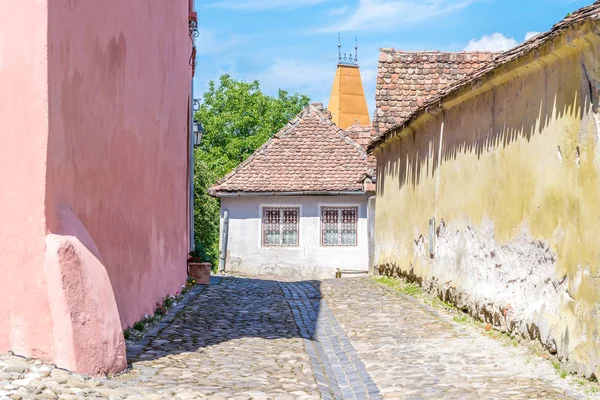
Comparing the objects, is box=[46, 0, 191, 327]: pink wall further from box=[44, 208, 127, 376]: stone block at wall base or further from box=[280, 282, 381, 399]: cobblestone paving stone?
box=[280, 282, 381, 399]: cobblestone paving stone

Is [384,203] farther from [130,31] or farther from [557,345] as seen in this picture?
[557,345]

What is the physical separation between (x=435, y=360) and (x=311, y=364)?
1.22m

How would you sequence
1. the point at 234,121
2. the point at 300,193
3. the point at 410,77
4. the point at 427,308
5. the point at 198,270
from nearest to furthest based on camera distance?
the point at 427,308
the point at 198,270
the point at 410,77
the point at 300,193
the point at 234,121

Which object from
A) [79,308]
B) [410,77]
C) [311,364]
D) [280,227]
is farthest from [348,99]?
[79,308]

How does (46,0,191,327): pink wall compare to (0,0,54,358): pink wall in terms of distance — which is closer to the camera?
(0,0,54,358): pink wall

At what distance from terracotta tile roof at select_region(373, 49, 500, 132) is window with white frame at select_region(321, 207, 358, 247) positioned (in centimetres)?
597

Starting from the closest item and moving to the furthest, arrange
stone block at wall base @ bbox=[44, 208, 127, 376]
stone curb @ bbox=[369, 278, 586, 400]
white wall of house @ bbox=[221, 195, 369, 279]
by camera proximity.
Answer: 1. stone curb @ bbox=[369, 278, 586, 400]
2. stone block at wall base @ bbox=[44, 208, 127, 376]
3. white wall of house @ bbox=[221, 195, 369, 279]

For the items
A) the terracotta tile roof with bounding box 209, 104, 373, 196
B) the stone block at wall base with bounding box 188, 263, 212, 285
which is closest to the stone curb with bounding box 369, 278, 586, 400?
the stone block at wall base with bounding box 188, 263, 212, 285

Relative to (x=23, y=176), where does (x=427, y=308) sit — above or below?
below

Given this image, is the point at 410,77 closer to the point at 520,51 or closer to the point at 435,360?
the point at 520,51

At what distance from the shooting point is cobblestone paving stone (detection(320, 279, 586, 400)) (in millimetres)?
6777

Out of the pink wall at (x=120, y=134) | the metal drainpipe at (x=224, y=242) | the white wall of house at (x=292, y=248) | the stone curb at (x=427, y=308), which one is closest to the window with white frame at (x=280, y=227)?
the white wall of house at (x=292, y=248)

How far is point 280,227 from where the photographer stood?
2636 cm

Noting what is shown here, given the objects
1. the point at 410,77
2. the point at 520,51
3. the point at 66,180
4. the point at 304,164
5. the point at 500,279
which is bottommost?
Answer: the point at 500,279
